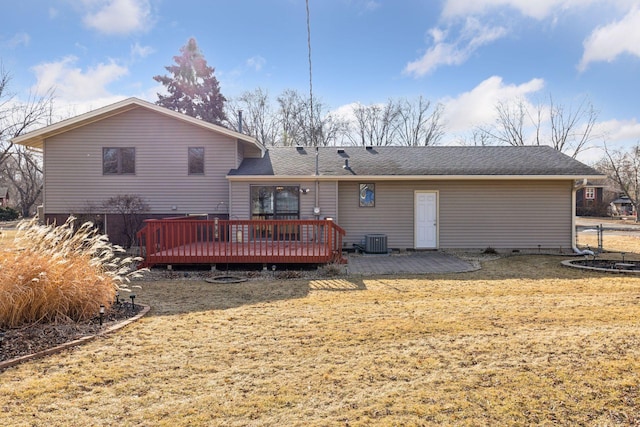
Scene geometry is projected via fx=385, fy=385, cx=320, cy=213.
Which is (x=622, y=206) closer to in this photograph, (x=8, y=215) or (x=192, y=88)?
(x=192, y=88)

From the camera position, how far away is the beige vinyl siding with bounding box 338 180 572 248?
12.4 meters

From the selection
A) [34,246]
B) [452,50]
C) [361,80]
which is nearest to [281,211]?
[34,246]

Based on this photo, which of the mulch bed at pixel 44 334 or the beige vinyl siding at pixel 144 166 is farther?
the beige vinyl siding at pixel 144 166

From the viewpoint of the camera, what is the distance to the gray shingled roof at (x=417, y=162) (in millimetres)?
12180

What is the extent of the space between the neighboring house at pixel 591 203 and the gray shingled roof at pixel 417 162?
3065cm

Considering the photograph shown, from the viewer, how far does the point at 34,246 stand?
505cm

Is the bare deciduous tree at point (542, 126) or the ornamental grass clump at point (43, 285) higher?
the bare deciduous tree at point (542, 126)

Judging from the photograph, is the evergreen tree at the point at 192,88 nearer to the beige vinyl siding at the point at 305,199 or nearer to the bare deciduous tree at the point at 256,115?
the bare deciduous tree at the point at 256,115

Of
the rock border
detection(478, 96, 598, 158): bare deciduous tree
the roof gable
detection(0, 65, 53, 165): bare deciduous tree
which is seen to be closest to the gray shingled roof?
the roof gable

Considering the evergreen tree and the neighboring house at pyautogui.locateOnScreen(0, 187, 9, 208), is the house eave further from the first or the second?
the neighboring house at pyautogui.locateOnScreen(0, 187, 9, 208)

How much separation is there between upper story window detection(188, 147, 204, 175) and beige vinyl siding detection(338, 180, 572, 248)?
15.2 ft

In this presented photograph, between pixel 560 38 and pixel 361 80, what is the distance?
9825 mm

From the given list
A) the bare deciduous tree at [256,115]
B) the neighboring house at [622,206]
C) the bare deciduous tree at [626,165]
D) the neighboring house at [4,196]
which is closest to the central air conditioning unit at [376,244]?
the bare deciduous tree at [256,115]

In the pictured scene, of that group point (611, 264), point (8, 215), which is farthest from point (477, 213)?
point (8, 215)
